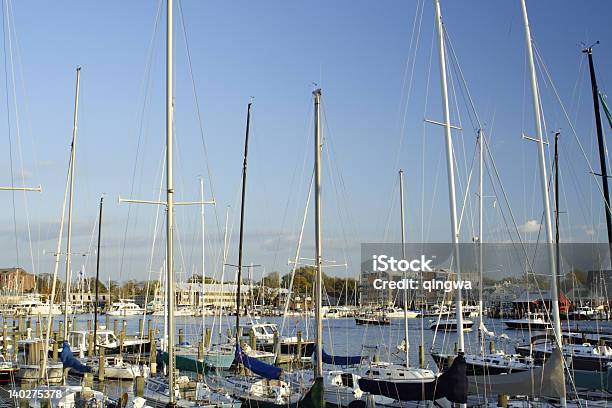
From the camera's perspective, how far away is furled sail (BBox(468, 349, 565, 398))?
16250 millimetres

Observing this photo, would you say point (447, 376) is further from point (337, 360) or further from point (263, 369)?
point (337, 360)

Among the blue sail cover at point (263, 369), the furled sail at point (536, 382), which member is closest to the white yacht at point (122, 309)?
the blue sail cover at point (263, 369)

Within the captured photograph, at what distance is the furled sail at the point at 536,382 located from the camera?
16.2 meters

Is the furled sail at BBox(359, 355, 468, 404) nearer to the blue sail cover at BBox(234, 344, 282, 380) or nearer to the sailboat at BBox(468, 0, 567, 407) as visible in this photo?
the sailboat at BBox(468, 0, 567, 407)

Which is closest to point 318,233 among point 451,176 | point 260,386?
point 451,176

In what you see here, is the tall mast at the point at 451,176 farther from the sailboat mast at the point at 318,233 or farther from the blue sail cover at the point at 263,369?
the blue sail cover at the point at 263,369

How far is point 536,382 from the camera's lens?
1645 centimetres

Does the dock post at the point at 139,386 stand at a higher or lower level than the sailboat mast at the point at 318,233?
lower

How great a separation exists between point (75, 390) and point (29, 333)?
28.1 meters

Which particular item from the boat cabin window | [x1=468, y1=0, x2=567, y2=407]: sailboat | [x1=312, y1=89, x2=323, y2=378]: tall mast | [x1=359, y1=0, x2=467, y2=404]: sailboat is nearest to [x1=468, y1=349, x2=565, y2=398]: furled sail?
[x1=468, y1=0, x2=567, y2=407]: sailboat

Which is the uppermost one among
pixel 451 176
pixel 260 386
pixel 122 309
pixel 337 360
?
pixel 451 176

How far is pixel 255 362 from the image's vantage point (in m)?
24.9

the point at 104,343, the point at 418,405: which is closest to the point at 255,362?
the point at 418,405

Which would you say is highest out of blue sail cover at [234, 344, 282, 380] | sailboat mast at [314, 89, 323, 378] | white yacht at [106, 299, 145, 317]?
sailboat mast at [314, 89, 323, 378]
